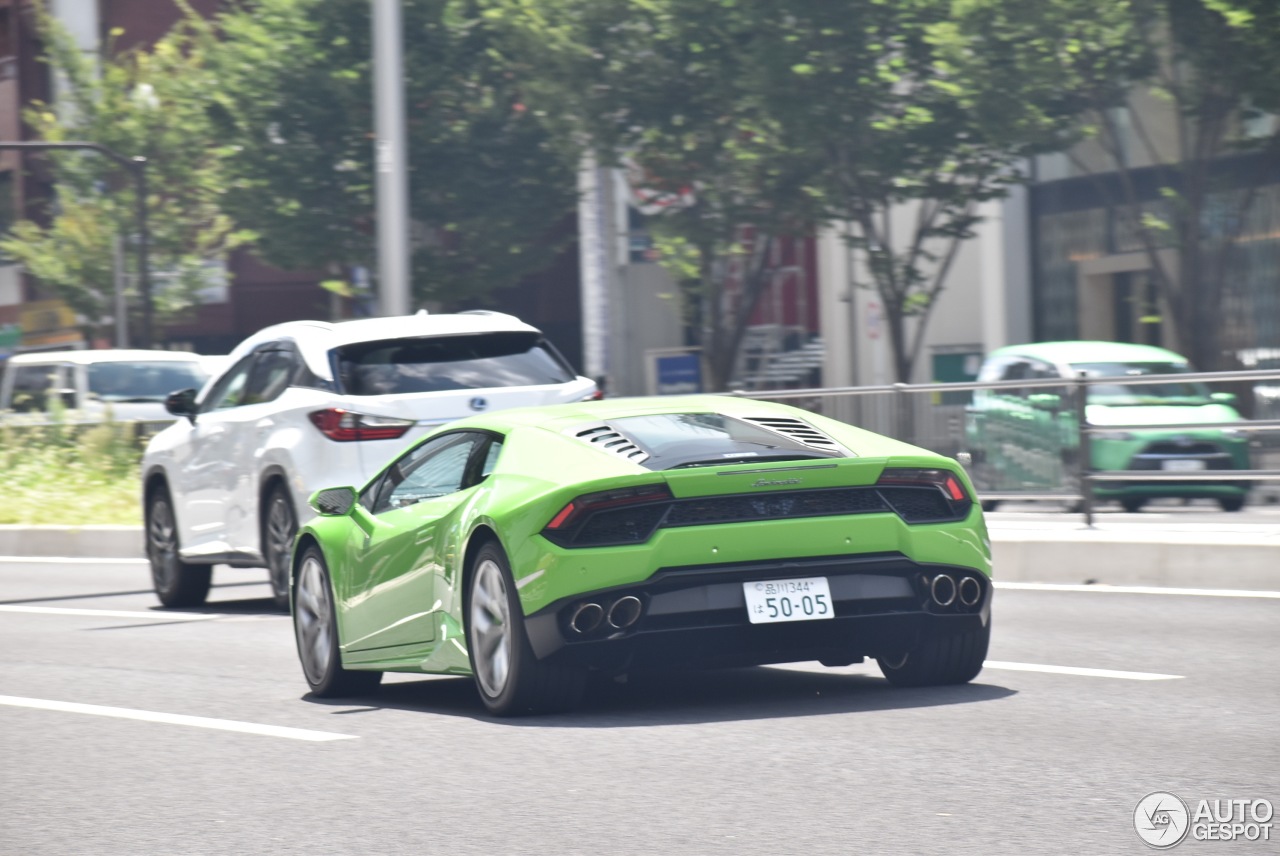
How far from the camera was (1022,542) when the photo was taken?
1404 cm

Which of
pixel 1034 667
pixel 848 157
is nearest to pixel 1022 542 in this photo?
pixel 1034 667

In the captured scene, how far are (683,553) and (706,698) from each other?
104cm

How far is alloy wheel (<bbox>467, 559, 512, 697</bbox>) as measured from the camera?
7.82m

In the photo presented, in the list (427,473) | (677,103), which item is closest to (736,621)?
(427,473)

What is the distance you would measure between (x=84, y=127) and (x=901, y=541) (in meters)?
41.6

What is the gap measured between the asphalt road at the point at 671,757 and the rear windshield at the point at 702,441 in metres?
0.91

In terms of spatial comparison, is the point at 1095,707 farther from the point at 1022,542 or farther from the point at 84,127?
the point at 84,127

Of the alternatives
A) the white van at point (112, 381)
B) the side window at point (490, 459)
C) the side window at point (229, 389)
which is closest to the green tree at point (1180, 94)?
the white van at point (112, 381)

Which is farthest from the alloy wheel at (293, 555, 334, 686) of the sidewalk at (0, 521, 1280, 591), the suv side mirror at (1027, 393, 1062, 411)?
the suv side mirror at (1027, 393, 1062, 411)

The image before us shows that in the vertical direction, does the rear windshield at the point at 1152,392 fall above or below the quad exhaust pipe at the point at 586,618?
above

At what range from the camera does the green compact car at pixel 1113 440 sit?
14328 mm

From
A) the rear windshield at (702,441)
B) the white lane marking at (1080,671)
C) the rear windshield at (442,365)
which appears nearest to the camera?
the rear windshield at (702,441)

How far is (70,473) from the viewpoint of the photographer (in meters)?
23.4

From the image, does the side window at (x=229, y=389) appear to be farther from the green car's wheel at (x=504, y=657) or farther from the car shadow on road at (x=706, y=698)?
the green car's wheel at (x=504, y=657)
